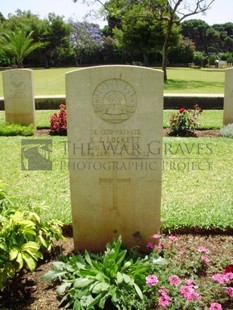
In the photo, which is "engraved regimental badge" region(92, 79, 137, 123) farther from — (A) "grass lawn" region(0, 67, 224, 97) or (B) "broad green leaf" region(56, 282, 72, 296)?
(A) "grass lawn" region(0, 67, 224, 97)

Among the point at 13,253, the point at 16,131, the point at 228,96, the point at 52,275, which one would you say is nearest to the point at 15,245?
the point at 13,253

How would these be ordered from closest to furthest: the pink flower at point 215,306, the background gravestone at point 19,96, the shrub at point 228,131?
the pink flower at point 215,306 < the shrub at point 228,131 < the background gravestone at point 19,96

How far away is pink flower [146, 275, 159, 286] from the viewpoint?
274cm

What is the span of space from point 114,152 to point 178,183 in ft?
8.03

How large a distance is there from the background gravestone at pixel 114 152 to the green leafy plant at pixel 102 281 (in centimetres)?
48

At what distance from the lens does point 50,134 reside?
944 centimetres

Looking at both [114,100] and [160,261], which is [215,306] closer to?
[160,261]

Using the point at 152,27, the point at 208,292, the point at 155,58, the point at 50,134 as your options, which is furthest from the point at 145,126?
the point at 155,58

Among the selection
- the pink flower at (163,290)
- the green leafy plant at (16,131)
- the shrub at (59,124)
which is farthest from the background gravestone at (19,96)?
the pink flower at (163,290)

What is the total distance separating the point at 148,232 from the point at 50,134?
6.35 metres

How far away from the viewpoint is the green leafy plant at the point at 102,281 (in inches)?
104

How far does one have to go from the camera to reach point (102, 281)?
2.70 m

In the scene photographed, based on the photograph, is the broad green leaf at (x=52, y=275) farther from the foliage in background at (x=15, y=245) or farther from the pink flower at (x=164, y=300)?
the pink flower at (x=164, y=300)

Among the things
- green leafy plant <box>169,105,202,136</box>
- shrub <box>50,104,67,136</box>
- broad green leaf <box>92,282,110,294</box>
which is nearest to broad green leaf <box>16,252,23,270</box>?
broad green leaf <box>92,282,110,294</box>
